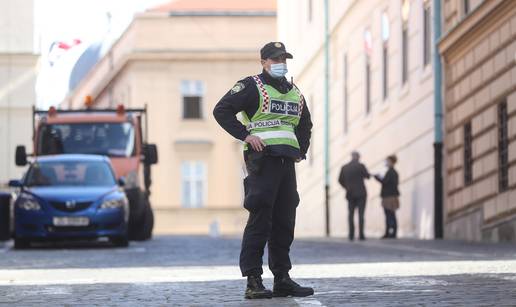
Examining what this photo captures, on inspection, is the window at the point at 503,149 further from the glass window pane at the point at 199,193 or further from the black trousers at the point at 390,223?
the glass window pane at the point at 199,193

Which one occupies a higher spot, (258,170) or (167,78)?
(167,78)

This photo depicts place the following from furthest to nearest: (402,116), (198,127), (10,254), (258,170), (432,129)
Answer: (198,127), (402,116), (432,129), (10,254), (258,170)

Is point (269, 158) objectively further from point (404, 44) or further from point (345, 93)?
point (345, 93)

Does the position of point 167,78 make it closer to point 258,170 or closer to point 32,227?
point 32,227

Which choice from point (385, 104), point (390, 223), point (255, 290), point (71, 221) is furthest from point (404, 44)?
point (255, 290)

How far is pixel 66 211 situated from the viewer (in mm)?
28094

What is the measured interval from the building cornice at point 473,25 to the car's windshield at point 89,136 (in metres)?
6.49

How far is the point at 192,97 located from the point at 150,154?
41332 mm

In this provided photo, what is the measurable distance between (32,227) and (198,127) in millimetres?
46885

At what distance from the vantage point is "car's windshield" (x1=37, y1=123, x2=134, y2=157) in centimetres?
3359

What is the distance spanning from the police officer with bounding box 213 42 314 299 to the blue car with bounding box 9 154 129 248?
15562mm

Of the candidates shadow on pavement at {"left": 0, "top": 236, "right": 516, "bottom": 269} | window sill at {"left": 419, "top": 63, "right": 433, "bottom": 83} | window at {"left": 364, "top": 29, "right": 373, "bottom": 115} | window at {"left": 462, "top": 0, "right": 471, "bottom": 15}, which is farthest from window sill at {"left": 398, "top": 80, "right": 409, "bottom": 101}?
shadow on pavement at {"left": 0, "top": 236, "right": 516, "bottom": 269}

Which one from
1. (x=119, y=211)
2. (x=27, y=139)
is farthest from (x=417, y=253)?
(x=27, y=139)

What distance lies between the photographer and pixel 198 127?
74875mm
